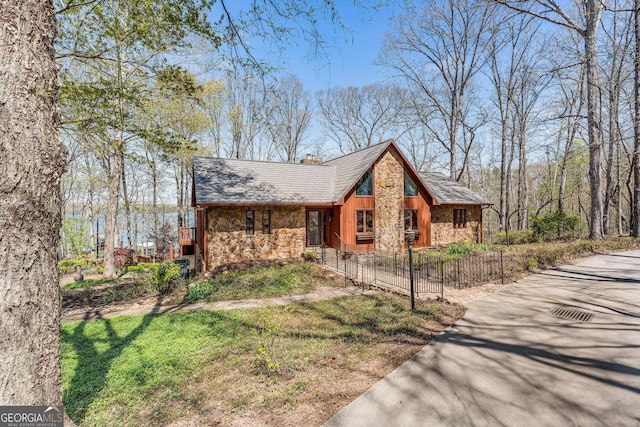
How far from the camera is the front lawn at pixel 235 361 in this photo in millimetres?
3479

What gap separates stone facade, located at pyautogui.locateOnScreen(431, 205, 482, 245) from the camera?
1844 centimetres

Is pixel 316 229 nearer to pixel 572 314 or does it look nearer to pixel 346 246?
pixel 346 246

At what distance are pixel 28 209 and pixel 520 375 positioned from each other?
6200 mm

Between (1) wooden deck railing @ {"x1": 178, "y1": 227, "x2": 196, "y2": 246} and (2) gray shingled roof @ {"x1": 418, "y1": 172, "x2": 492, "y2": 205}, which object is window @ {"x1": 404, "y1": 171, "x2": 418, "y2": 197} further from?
(1) wooden deck railing @ {"x1": 178, "y1": 227, "x2": 196, "y2": 246}

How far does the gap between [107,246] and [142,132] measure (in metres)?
9.64

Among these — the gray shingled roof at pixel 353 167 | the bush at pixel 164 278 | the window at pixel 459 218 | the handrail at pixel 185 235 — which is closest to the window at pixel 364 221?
the gray shingled roof at pixel 353 167

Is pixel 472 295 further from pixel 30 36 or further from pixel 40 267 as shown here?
pixel 30 36

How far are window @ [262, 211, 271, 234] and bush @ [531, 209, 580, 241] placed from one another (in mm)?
17612

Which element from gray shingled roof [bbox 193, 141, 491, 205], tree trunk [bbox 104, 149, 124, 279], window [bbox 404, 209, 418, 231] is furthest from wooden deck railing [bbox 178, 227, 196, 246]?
window [bbox 404, 209, 418, 231]

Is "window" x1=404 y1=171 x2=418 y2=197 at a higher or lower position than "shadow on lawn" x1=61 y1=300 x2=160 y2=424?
higher

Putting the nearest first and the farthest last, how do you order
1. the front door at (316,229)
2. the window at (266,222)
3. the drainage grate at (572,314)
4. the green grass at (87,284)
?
1. the drainage grate at (572,314)
2. the green grass at (87,284)
3. the window at (266,222)
4. the front door at (316,229)

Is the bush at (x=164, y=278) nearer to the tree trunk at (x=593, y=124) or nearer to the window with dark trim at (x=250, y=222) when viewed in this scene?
the window with dark trim at (x=250, y=222)

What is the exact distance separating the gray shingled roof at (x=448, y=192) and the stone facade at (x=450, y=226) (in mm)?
640

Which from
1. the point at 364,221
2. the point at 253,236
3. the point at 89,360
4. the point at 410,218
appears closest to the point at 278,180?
the point at 253,236
